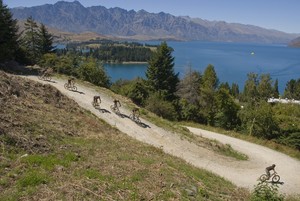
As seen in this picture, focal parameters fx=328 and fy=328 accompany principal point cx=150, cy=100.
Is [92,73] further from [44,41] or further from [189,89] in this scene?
[189,89]

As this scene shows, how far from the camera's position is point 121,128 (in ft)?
80.4

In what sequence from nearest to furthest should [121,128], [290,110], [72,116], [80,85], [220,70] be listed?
1. [72,116]
2. [121,128]
3. [80,85]
4. [290,110]
5. [220,70]

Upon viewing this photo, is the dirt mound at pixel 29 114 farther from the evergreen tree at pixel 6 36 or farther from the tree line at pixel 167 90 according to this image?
the evergreen tree at pixel 6 36

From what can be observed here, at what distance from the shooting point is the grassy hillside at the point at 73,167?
9.52m

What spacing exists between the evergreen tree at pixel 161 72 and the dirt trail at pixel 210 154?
85.3 feet

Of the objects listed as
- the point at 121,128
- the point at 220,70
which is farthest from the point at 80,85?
the point at 220,70

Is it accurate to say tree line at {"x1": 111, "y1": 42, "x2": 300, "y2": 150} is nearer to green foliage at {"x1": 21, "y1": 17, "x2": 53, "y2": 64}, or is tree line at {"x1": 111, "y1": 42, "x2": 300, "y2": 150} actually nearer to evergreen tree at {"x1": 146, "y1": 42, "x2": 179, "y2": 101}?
evergreen tree at {"x1": 146, "y1": 42, "x2": 179, "y2": 101}

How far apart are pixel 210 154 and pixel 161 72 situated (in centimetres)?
3333

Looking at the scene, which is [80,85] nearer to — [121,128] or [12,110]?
[121,128]

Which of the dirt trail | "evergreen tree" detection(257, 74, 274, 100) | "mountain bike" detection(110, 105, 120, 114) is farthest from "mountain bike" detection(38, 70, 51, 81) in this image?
"evergreen tree" detection(257, 74, 274, 100)

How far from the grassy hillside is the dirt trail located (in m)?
5.84

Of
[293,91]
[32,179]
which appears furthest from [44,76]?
[293,91]

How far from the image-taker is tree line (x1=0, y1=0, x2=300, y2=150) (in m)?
41.8

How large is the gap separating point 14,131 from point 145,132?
44.4 feet
